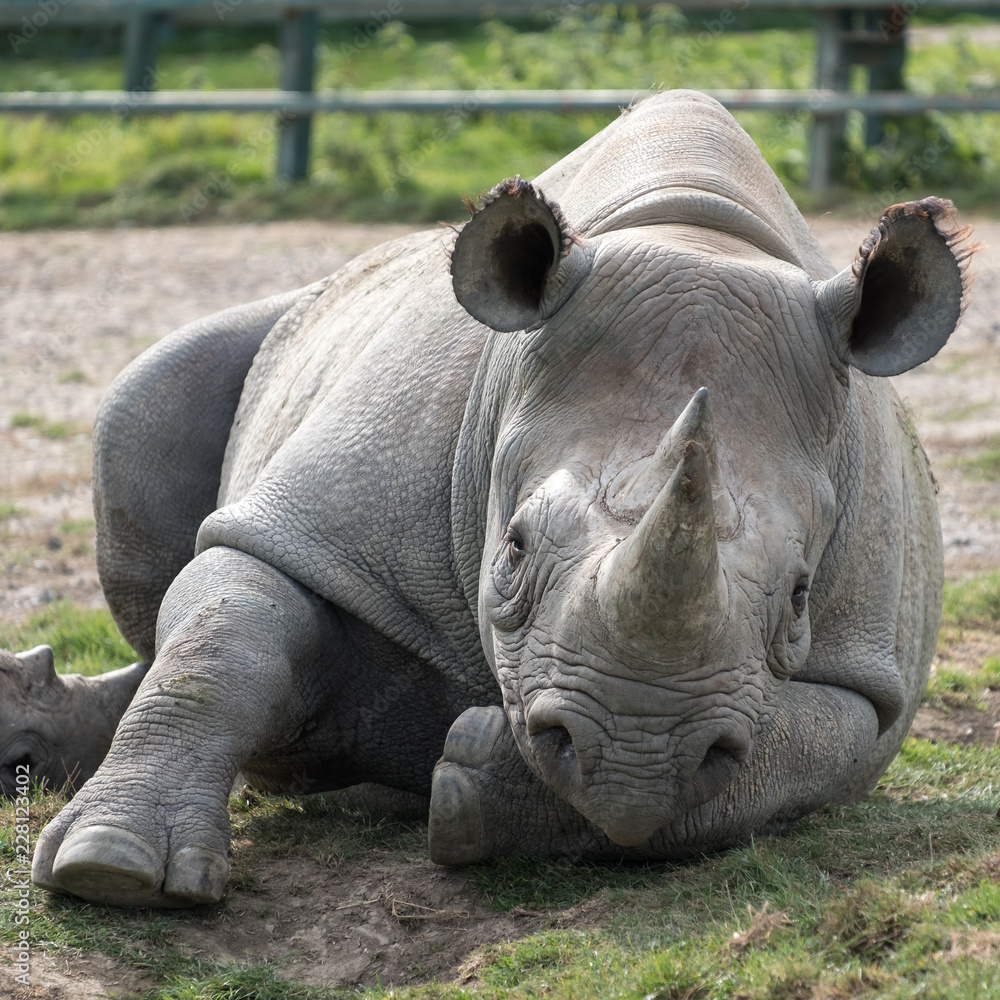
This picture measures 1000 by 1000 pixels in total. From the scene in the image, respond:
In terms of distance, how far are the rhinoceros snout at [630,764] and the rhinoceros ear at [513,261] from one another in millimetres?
1054

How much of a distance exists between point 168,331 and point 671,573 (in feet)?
29.5

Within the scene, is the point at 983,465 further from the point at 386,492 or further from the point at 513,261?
the point at 513,261

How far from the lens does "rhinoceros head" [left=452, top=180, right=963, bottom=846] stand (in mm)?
3516

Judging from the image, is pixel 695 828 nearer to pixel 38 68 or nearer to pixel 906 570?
pixel 906 570

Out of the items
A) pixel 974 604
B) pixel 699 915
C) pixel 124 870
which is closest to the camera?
pixel 699 915

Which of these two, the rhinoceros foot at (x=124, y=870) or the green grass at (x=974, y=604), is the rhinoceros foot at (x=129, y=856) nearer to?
the rhinoceros foot at (x=124, y=870)

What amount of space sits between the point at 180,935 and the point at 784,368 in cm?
196

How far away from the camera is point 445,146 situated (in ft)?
54.9

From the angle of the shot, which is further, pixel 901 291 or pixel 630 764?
pixel 901 291

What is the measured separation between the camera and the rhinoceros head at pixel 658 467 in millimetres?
3516

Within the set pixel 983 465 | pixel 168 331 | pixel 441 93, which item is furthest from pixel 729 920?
pixel 441 93

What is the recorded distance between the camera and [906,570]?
522cm

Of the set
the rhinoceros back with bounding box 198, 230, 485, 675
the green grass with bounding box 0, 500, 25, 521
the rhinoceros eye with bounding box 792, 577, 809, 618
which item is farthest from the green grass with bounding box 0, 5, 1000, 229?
the rhinoceros eye with bounding box 792, 577, 809, 618

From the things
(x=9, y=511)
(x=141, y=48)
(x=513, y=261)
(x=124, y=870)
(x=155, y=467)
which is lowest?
(x=9, y=511)
